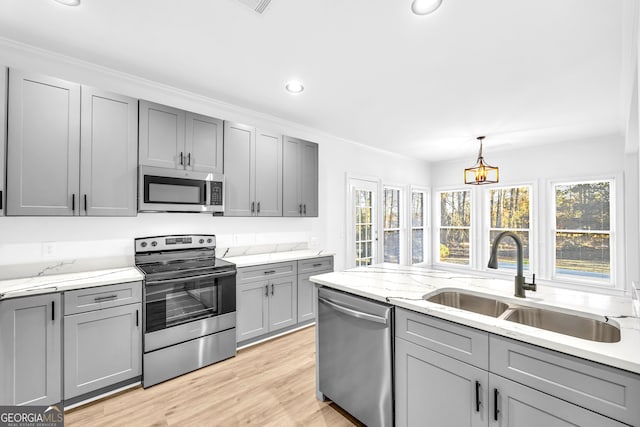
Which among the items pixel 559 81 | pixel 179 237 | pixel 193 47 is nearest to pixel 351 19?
pixel 193 47

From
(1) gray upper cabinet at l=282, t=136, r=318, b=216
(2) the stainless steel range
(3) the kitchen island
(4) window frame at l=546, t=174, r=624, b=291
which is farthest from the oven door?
(4) window frame at l=546, t=174, r=624, b=291

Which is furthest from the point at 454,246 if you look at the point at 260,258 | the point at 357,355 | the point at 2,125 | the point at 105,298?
the point at 2,125

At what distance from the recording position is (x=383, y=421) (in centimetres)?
173

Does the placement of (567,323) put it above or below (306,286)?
above

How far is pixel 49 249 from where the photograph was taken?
2357mm

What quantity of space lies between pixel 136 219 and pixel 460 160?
5.96m

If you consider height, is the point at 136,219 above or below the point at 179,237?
above

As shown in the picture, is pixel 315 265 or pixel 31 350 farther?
pixel 315 265

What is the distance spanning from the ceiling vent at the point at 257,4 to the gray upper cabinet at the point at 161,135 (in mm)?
1387

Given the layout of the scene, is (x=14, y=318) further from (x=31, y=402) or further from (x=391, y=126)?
(x=391, y=126)

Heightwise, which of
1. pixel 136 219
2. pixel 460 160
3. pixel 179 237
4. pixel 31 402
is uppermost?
pixel 460 160

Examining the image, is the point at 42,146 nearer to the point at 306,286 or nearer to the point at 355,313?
the point at 355,313

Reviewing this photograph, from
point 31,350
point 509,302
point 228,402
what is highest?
point 509,302

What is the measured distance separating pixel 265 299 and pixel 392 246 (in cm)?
326
